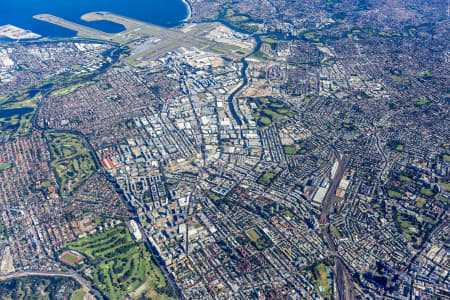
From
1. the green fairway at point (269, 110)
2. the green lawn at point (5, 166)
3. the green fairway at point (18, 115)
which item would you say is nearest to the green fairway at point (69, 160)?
the green fairway at point (18, 115)

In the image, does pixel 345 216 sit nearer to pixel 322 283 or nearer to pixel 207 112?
pixel 322 283

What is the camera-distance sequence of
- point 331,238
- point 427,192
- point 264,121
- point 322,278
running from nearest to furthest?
1. point 322,278
2. point 331,238
3. point 427,192
4. point 264,121

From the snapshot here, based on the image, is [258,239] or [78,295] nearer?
[78,295]

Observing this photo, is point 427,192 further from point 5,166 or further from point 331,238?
point 5,166

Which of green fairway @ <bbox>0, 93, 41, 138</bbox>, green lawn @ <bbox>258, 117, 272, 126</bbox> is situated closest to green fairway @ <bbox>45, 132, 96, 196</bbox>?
green fairway @ <bbox>0, 93, 41, 138</bbox>

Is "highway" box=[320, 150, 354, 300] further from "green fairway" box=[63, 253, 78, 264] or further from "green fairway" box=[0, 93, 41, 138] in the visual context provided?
"green fairway" box=[0, 93, 41, 138]

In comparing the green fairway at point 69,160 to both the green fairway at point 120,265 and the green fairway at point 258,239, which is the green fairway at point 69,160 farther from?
the green fairway at point 258,239

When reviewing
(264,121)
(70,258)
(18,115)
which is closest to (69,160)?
(70,258)
